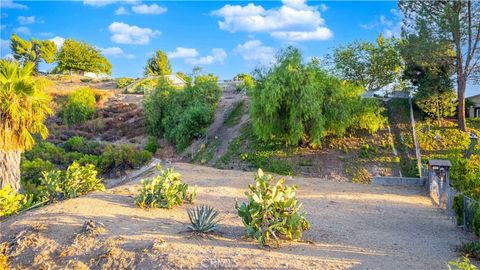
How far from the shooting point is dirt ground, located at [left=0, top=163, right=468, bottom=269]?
6.80 metres

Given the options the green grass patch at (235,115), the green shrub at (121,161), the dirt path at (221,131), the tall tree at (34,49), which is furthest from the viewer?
the tall tree at (34,49)

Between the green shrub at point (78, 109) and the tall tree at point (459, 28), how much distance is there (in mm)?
29066

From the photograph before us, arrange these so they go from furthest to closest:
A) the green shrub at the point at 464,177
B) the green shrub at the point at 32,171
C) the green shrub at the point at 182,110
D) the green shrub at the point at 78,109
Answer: the green shrub at the point at 78,109, the green shrub at the point at 182,110, the green shrub at the point at 32,171, the green shrub at the point at 464,177

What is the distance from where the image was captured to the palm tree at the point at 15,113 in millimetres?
12508

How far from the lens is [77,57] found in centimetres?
6350

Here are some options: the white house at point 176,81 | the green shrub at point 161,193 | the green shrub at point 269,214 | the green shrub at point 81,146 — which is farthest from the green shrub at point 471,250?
the white house at point 176,81

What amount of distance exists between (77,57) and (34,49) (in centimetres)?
828

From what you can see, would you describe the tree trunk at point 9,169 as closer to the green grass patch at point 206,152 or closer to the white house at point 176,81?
the green grass patch at point 206,152

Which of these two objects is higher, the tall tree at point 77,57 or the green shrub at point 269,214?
the tall tree at point 77,57

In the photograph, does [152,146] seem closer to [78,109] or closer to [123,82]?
[78,109]

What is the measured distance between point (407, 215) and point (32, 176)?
17524mm

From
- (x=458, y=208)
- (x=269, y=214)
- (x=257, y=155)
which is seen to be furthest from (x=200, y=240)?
(x=257, y=155)

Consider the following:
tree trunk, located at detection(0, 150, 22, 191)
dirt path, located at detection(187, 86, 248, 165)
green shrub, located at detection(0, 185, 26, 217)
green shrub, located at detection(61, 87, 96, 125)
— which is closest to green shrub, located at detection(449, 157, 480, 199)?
green shrub, located at detection(0, 185, 26, 217)

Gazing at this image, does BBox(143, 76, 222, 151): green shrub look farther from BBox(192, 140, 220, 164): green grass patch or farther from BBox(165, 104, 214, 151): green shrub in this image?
BBox(192, 140, 220, 164): green grass patch
